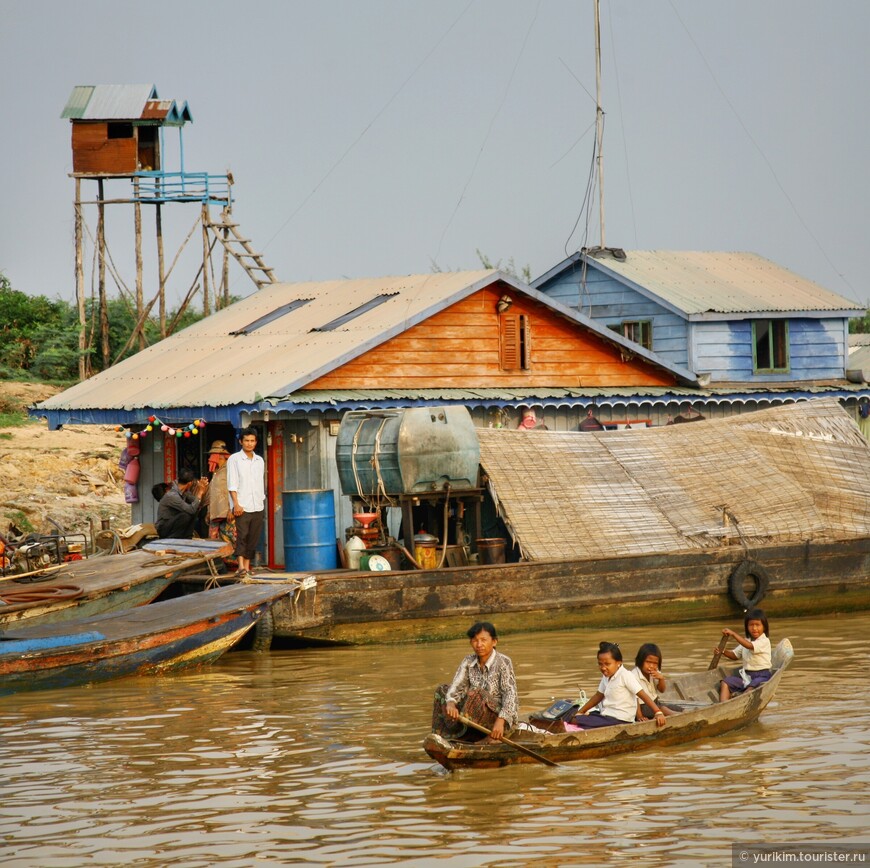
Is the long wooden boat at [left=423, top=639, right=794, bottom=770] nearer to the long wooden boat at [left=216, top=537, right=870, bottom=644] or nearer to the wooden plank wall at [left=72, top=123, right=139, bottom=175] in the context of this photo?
the long wooden boat at [left=216, top=537, right=870, bottom=644]

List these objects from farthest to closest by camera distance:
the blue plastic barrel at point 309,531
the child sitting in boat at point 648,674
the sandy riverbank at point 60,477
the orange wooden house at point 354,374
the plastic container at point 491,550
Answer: the sandy riverbank at point 60,477, the orange wooden house at point 354,374, the plastic container at point 491,550, the blue plastic barrel at point 309,531, the child sitting in boat at point 648,674

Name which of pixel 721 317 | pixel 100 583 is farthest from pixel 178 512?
pixel 721 317

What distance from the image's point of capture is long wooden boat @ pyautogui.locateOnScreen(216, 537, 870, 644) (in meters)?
16.3

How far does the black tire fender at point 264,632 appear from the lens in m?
16.1

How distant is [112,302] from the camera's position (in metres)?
41.0

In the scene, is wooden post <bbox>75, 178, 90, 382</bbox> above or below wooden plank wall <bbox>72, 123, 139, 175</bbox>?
below

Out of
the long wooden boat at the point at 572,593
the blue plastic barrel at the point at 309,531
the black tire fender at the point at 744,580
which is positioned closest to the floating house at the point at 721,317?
the long wooden boat at the point at 572,593

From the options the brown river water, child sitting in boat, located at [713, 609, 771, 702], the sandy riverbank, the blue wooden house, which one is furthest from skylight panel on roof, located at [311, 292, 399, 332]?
child sitting in boat, located at [713, 609, 771, 702]

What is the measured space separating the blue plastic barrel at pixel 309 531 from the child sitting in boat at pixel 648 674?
605 centimetres

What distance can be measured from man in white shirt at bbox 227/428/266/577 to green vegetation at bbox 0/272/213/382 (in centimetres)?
1901

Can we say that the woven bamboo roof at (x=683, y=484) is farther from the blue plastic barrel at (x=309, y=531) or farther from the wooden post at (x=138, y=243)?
the wooden post at (x=138, y=243)

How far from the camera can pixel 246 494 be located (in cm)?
1692

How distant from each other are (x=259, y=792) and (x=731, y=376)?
19385 mm

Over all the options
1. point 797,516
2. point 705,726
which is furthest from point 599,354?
point 705,726
